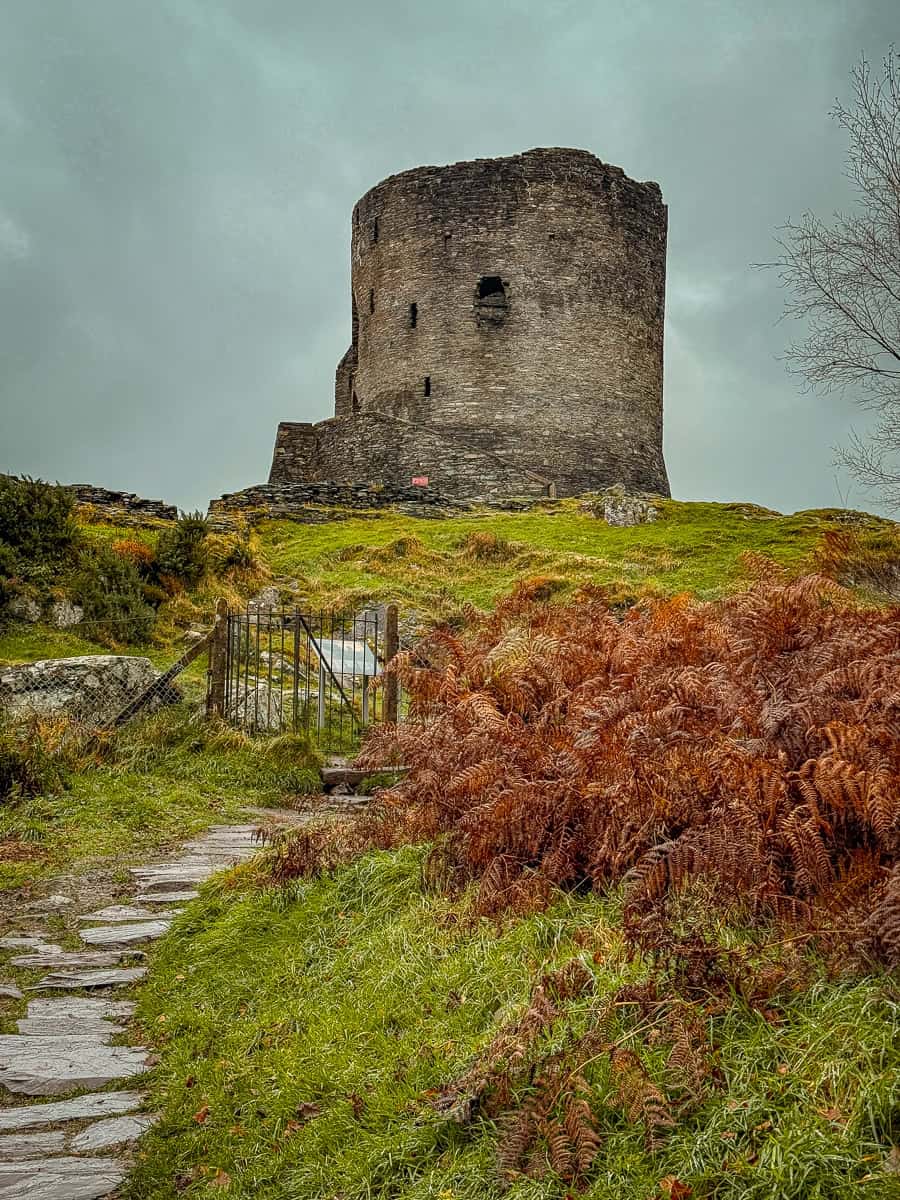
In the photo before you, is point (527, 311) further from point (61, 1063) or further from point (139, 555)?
point (61, 1063)

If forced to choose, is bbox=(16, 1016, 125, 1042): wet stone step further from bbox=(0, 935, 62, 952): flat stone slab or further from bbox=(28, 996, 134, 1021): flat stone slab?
bbox=(0, 935, 62, 952): flat stone slab

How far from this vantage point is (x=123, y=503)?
78.5 feet

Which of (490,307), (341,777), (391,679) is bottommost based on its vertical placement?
(341,777)

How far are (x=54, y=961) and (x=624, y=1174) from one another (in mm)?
3840

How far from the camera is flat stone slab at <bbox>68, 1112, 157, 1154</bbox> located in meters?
3.80

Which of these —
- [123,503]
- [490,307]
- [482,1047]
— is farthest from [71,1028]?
[490,307]

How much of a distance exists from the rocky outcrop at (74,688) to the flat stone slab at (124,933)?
16.9 feet

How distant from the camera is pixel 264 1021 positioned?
458 centimetres

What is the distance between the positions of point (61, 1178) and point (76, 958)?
228cm

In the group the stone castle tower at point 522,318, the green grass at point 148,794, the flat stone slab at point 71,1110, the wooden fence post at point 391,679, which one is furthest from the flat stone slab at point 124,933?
the stone castle tower at point 522,318

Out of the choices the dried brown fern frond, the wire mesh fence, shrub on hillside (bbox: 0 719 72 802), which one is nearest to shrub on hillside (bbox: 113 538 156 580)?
the wire mesh fence

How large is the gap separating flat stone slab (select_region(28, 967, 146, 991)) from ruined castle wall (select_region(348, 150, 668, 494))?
27574mm

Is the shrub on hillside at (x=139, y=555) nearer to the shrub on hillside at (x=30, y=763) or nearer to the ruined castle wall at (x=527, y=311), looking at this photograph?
the shrub on hillside at (x=30, y=763)

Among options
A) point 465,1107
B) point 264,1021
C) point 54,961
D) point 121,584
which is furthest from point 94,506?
point 465,1107
